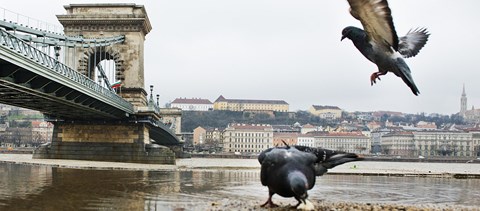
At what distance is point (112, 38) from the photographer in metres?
43.2

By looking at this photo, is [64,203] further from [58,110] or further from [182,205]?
[58,110]

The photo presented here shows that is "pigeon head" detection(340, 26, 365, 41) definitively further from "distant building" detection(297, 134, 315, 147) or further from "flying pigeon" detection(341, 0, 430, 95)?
"distant building" detection(297, 134, 315, 147)

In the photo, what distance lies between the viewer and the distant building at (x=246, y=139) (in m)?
158

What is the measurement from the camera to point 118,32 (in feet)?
147

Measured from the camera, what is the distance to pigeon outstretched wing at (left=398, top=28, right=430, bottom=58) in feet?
22.6

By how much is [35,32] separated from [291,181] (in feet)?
74.4

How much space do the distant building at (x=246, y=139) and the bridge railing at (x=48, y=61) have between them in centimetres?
11790

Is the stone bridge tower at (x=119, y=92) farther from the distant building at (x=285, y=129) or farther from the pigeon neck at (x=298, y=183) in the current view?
the distant building at (x=285, y=129)

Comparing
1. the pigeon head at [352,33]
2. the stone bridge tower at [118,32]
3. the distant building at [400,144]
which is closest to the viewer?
the pigeon head at [352,33]

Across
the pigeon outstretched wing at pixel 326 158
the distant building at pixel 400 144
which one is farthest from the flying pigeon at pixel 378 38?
the distant building at pixel 400 144

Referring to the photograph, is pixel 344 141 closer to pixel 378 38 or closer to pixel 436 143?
pixel 436 143

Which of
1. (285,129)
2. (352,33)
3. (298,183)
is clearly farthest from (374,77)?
(285,129)

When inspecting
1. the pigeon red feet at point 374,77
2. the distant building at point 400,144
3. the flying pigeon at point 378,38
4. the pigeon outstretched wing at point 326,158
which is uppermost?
the flying pigeon at point 378,38

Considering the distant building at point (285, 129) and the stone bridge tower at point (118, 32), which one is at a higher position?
the stone bridge tower at point (118, 32)
